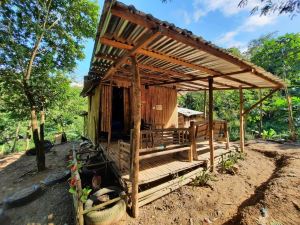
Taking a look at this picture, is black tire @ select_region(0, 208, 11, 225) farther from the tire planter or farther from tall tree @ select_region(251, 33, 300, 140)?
tall tree @ select_region(251, 33, 300, 140)

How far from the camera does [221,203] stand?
445 cm

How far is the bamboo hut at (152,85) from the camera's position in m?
2.95

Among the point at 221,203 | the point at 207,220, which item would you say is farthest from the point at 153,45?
the point at 221,203

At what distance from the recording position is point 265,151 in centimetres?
870

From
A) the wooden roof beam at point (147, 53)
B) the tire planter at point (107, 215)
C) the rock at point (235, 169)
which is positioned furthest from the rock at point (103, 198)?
the rock at point (235, 169)

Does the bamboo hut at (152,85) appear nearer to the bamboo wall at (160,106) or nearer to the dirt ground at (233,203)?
the bamboo wall at (160,106)

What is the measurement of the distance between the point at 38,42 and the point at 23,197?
6.68m

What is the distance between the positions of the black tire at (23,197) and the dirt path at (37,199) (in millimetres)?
158

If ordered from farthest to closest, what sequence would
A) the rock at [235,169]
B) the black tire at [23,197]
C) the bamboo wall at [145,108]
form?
1. the bamboo wall at [145,108]
2. the rock at [235,169]
3. the black tire at [23,197]

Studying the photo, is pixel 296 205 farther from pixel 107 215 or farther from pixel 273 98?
pixel 273 98

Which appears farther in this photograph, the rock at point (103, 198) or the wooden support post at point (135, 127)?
the rock at point (103, 198)

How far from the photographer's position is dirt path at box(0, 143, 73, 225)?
4.59 m

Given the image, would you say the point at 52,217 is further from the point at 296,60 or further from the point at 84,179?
the point at 296,60

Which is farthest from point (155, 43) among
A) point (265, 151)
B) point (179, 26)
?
point (265, 151)
